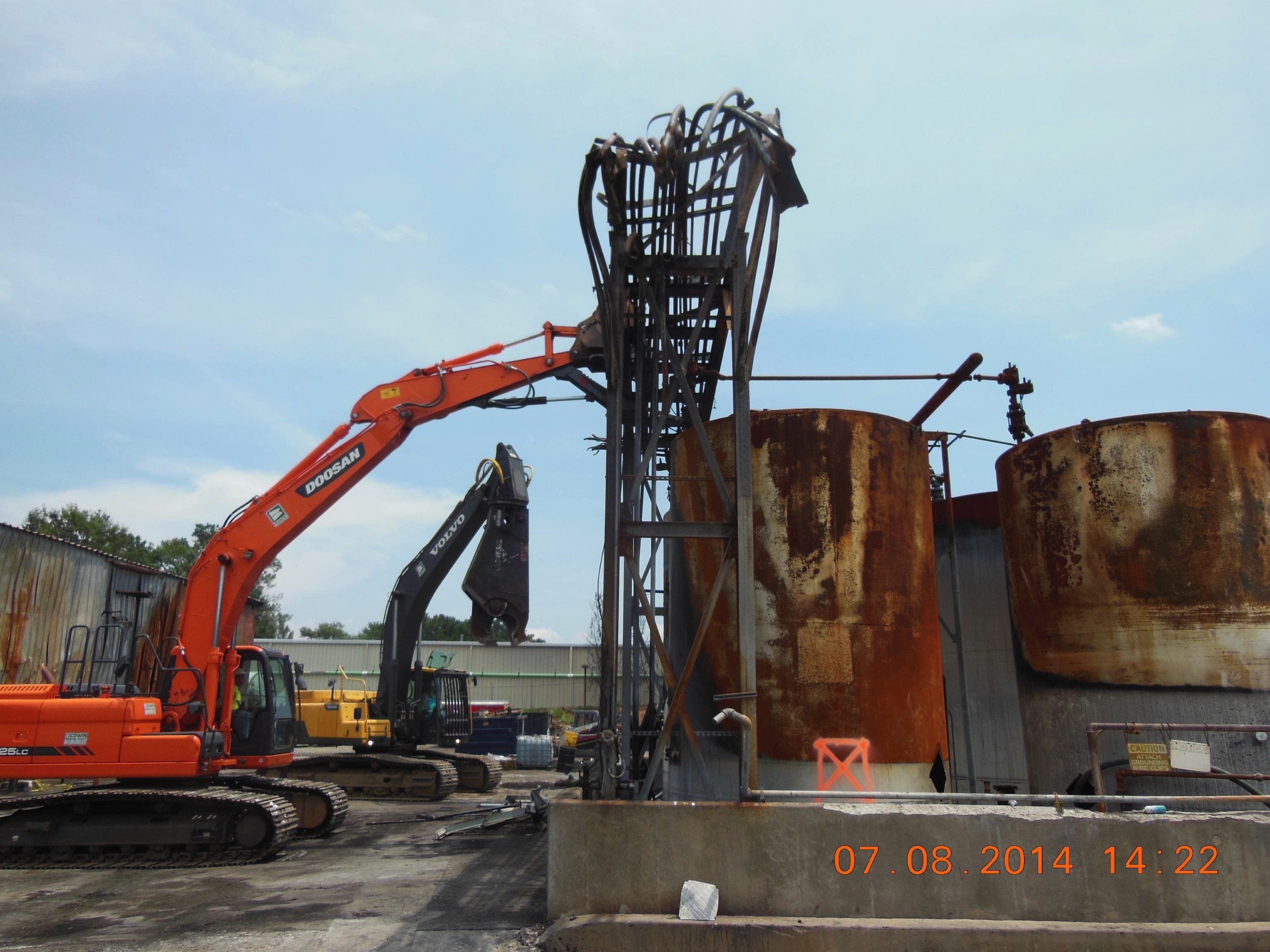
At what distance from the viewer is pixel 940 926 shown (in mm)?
5766

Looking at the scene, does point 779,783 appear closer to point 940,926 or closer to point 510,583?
point 940,926

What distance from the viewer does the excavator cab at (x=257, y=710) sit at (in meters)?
11.4

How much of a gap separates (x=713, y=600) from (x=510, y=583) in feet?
17.1

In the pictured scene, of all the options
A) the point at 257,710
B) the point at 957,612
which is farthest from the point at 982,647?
the point at 257,710

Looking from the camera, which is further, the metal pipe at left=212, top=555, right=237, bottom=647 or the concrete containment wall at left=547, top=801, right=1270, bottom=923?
the metal pipe at left=212, top=555, right=237, bottom=647

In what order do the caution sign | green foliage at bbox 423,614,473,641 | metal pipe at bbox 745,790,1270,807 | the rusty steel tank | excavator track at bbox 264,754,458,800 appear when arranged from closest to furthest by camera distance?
1. metal pipe at bbox 745,790,1270,807
2. the caution sign
3. the rusty steel tank
4. excavator track at bbox 264,754,458,800
5. green foliage at bbox 423,614,473,641

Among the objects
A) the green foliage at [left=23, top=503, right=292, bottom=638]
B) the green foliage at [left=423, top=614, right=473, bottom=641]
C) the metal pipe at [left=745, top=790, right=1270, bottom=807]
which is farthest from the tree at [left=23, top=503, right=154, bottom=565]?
the metal pipe at [left=745, top=790, right=1270, bottom=807]

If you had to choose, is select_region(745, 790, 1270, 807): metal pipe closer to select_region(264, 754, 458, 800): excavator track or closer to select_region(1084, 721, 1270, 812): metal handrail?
select_region(1084, 721, 1270, 812): metal handrail

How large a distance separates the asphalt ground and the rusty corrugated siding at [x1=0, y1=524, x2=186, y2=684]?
24.8 ft

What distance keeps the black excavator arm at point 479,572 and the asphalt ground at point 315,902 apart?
9.45ft

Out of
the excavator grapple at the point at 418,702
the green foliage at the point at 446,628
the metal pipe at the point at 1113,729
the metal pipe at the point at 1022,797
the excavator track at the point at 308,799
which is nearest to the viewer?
the metal pipe at the point at 1022,797

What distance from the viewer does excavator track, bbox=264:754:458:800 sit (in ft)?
50.4

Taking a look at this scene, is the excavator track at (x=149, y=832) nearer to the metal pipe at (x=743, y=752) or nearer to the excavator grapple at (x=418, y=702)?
the excavator grapple at (x=418, y=702)

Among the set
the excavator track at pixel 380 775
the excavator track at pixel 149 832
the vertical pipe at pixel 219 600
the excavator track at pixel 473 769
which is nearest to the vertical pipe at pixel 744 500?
the excavator track at pixel 149 832
